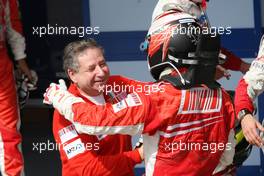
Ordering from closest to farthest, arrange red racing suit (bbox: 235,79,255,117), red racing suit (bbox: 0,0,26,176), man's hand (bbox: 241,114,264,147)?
man's hand (bbox: 241,114,264,147)
red racing suit (bbox: 235,79,255,117)
red racing suit (bbox: 0,0,26,176)

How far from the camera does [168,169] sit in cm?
228

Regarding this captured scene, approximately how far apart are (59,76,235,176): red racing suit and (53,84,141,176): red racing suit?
0.13m

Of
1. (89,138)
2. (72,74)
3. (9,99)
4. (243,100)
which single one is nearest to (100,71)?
(72,74)

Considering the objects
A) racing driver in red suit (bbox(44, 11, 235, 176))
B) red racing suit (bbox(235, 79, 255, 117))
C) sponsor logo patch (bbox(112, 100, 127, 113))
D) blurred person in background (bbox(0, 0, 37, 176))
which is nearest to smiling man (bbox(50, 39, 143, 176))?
racing driver in red suit (bbox(44, 11, 235, 176))

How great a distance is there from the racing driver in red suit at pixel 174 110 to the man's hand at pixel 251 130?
4.7 inches

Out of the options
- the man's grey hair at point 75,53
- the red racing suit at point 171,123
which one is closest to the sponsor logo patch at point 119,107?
the red racing suit at point 171,123

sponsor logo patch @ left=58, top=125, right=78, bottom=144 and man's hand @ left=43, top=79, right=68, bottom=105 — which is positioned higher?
man's hand @ left=43, top=79, right=68, bottom=105

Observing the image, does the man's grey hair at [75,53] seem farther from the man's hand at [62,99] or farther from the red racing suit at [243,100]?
the red racing suit at [243,100]

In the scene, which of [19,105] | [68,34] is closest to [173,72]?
[19,105]

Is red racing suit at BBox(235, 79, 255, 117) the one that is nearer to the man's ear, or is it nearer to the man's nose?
the man's nose

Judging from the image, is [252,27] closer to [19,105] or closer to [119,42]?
[119,42]

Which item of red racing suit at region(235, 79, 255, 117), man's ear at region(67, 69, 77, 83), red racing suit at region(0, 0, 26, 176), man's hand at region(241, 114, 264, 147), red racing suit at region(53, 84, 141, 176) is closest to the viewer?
man's hand at region(241, 114, 264, 147)

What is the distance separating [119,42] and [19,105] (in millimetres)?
692

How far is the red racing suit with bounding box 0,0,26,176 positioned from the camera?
11.1 feet
